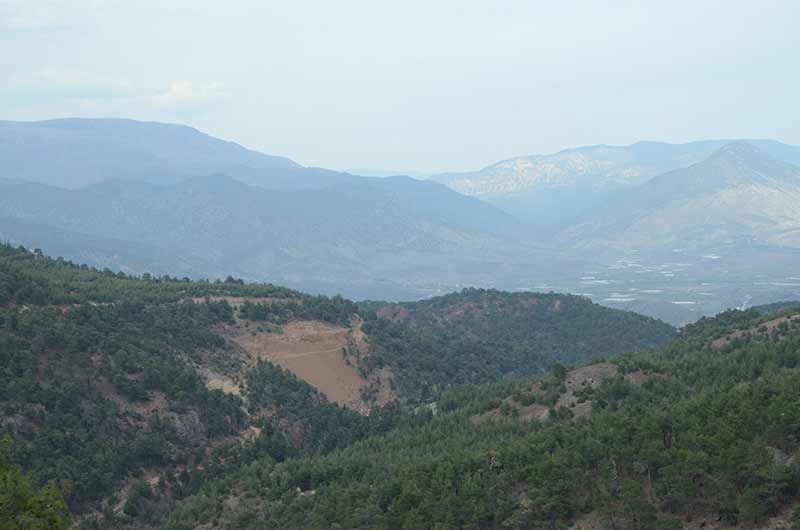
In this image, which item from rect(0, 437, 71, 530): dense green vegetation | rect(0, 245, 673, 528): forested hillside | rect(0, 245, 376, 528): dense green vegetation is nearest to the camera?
rect(0, 437, 71, 530): dense green vegetation

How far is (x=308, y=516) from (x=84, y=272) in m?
49.2

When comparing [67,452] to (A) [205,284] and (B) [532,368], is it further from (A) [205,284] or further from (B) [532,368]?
(B) [532,368]

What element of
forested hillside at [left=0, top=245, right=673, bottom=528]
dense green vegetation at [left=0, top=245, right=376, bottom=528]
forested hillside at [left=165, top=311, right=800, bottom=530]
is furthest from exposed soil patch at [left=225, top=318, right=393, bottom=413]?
forested hillside at [left=165, top=311, right=800, bottom=530]

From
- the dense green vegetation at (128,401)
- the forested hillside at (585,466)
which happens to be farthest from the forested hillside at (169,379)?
the forested hillside at (585,466)

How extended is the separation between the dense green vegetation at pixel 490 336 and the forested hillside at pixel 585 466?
23.7m

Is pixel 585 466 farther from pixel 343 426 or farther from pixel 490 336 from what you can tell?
pixel 490 336

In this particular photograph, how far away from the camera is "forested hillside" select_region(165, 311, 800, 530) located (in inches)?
896

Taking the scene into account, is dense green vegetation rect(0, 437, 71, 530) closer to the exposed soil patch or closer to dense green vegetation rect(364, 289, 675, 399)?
the exposed soil patch

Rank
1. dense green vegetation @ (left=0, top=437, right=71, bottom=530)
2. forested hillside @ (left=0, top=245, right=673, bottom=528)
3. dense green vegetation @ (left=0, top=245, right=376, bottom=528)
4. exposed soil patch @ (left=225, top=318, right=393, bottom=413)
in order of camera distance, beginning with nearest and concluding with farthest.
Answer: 1. dense green vegetation @ (left=0, top=437, right=71, bottom=530)
2. dense green vegetation @ (left=0, top=245, right=376, bottom=528)
3. forested hillside @ (left=0, top=245, right=673, bottom=528)
4. exposed soil patch @ (left=225, top=318, right=393, bottom=413)

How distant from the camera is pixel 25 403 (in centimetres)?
4184

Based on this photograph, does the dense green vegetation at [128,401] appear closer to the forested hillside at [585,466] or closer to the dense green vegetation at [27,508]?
the forested hillside at [585,466]

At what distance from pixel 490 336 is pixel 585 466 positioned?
66.3 metres

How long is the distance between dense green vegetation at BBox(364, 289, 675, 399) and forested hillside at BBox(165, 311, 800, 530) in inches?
932

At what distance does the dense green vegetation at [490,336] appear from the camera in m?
67.3
